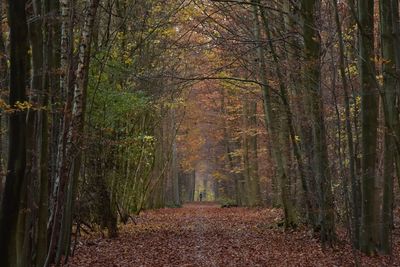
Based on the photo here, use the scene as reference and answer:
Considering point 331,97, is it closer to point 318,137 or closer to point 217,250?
point 318,137

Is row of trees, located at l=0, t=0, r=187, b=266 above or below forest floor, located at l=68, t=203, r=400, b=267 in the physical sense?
above

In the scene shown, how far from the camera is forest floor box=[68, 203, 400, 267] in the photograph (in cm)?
1061

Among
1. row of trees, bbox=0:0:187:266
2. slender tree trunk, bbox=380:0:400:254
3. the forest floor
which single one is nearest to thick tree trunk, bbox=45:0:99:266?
row of trees, bbox=0:0:187:266

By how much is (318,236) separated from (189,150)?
31.2m

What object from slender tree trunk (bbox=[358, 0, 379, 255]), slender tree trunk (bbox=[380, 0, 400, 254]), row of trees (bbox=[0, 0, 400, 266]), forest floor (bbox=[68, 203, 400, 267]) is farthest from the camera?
slender tree trunk (bbox=[358, 0, 379, 255])

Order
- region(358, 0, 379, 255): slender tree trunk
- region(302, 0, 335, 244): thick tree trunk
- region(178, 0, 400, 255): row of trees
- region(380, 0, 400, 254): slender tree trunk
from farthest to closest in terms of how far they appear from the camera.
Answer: region(302, 0, 335, 244): thick tree trunk → region(358, 0, 379, 255): slender tree trunk → region(178, 0, 400, 255): row of trees → region(380, 0, 400, 254): slender tree trunk

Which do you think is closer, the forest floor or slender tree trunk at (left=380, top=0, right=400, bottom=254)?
slender tree trunk at (left=380, top=0, right=400, bottom=254)

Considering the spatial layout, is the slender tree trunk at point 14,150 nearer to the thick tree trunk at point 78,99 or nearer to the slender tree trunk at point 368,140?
the thick tree trunk at point 78,99

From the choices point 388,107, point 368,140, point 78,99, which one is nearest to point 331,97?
point 368,140

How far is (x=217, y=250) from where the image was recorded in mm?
12102

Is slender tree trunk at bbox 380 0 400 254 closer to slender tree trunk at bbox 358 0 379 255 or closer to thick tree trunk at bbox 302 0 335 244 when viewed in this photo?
slender tree trunk at bbox 358 0 379 255

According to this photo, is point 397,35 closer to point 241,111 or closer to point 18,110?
point 18,110

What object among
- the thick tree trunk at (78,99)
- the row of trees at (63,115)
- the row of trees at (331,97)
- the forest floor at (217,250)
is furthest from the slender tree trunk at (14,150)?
the row of trees at (331,97)

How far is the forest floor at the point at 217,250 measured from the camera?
10609mm
